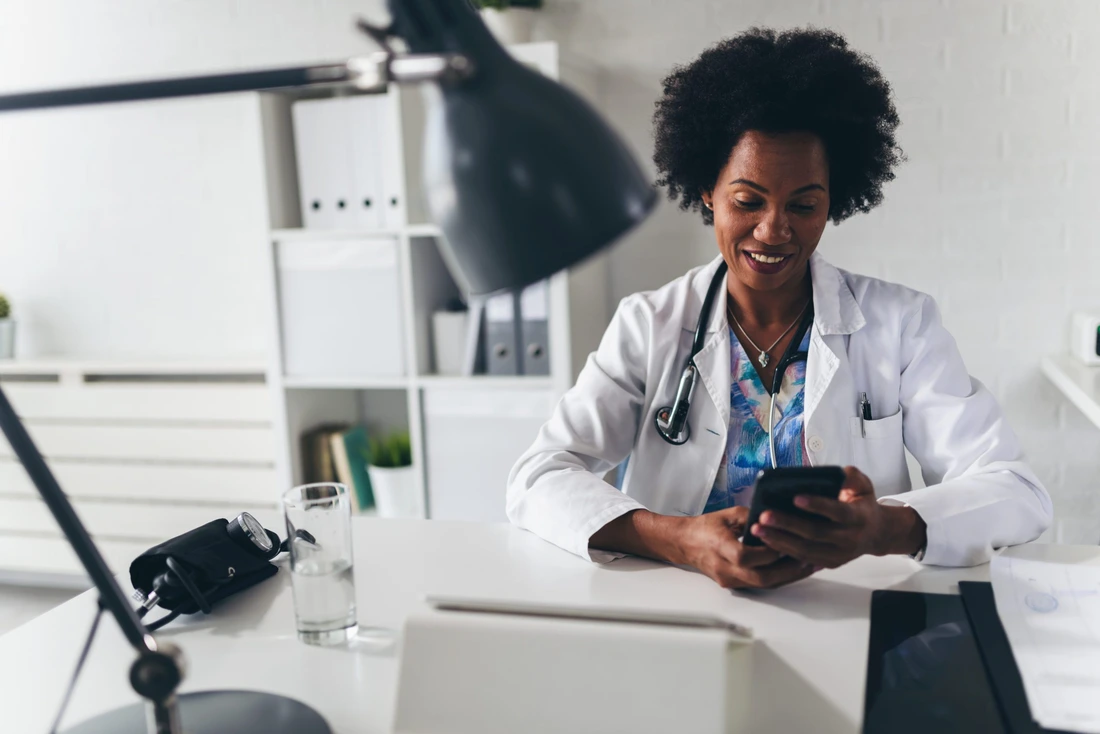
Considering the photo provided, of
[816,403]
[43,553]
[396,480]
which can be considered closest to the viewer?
[816,403]

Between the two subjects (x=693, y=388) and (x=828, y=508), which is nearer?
(x=828, y=508)

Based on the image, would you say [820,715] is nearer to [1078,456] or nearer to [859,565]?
[859,565]

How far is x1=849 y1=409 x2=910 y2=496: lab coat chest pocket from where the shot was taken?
1.50m

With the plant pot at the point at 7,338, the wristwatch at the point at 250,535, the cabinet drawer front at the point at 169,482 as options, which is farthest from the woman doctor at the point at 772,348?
the plant pot at the point at 7,338

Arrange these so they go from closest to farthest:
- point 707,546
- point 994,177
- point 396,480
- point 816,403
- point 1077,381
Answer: point 707,546
point 816,403
point 1077,381
point 994,177
point 396,480

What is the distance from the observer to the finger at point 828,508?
104 centimetres

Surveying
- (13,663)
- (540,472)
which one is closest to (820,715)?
(540,472)

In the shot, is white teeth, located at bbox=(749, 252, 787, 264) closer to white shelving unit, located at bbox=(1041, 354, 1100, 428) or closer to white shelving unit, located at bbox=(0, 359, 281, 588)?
white shelving unit, located at bbox=(1041, 354, 1100, 428)

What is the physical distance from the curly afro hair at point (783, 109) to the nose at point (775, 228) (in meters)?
0.15

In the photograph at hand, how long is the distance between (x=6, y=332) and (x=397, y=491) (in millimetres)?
1538

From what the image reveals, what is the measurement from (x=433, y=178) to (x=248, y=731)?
0.52m

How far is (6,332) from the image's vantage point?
3.20 m

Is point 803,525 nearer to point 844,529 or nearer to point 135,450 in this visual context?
point 844,529

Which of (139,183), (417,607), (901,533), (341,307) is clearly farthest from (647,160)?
(417,607)
